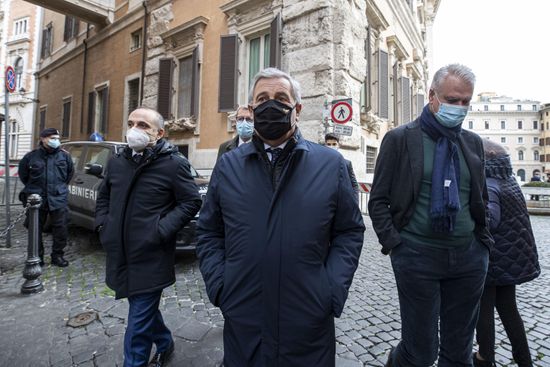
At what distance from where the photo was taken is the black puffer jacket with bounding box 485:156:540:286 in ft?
7.34

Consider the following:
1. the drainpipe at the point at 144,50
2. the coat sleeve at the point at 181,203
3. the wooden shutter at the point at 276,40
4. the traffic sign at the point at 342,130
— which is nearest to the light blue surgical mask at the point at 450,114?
the coat sleeve at the point at 181,203

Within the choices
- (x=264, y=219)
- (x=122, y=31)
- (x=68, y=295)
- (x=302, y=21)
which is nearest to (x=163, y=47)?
(x=122, y=31)

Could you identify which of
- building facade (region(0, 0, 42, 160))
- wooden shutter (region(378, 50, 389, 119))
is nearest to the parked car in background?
wooden shutter (region(378, 50, 389, 119))

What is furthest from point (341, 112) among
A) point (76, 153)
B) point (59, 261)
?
point (59, 261)

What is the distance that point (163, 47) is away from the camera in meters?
12.3

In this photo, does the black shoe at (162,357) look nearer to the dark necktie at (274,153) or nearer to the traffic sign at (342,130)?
the dark necktie at (274,153)

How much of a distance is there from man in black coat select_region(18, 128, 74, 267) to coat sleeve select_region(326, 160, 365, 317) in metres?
4.58

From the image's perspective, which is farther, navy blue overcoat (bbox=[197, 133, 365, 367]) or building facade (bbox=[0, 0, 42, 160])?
building facade (bbox=[0, 0, 42, 160])

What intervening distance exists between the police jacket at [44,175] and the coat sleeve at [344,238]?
180 inches

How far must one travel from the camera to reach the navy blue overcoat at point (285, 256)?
1458mm

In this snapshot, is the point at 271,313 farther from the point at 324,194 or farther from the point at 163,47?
the point at 163,47

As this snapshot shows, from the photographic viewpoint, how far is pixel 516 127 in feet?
243

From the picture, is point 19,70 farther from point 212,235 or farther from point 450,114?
point 450,114

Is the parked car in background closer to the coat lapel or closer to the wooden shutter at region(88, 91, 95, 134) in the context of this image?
the coat lapel
